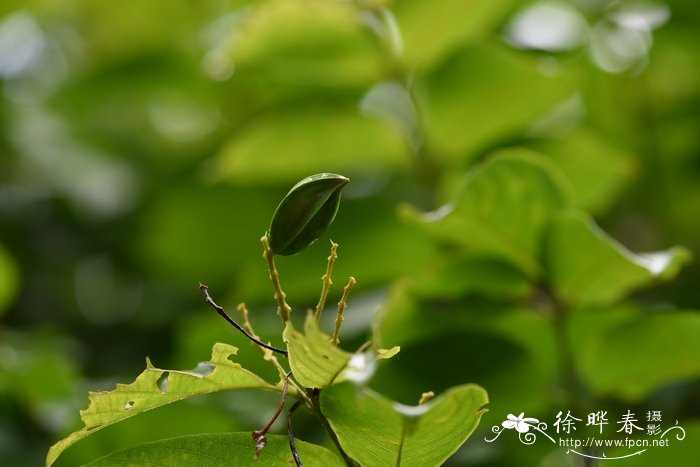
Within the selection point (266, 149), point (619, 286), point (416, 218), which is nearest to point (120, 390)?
point (416, 218)

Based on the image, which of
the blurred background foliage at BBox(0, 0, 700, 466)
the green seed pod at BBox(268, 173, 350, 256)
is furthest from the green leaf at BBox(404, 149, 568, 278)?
the green seed pod at BBox(268, 173, 350, 256)

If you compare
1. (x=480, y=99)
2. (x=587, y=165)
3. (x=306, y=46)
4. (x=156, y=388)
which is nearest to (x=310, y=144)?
(x=306, y=46)

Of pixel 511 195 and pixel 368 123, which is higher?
pixel 368 123

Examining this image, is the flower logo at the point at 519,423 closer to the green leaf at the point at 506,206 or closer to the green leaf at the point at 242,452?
the green leaf at the point at 506,206

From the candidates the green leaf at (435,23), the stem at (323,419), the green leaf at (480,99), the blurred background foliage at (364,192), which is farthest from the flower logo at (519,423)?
the green leaf at (435,23)

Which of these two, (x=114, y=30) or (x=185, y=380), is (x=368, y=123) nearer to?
(x=185, y=380)
